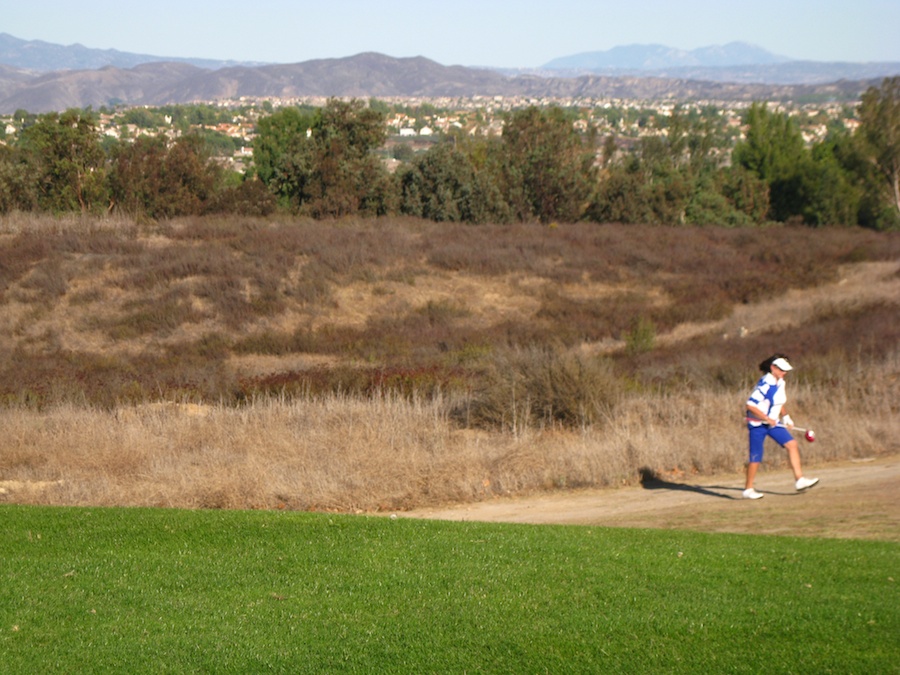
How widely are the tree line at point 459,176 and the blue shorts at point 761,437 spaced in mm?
34666

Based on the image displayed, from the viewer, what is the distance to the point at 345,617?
656 cm

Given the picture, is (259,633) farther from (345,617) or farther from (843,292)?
(843,292)

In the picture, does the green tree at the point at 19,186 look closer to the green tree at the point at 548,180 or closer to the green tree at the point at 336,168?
the green tree at the point at 336,168

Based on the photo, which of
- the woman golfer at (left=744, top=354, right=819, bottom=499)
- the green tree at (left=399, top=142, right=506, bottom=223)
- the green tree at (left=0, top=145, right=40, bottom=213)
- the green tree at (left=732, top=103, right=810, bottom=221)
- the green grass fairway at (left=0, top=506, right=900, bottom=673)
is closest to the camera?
the green grass fairway at (left=0, top=506, right=900, bottom=673)

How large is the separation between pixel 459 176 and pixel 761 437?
35679 millimetres

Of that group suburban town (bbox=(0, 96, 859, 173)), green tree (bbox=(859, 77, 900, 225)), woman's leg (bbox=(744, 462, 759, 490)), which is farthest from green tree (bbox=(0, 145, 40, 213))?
green tree (bbox=(859, 77, 900, 225))

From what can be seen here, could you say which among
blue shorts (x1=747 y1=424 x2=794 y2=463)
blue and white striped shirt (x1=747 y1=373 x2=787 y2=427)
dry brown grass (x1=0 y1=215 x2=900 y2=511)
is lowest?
dry brown grass (x1=0 y1=215 x2=900 y2=511)

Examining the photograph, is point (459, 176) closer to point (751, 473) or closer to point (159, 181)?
point (159, 181)

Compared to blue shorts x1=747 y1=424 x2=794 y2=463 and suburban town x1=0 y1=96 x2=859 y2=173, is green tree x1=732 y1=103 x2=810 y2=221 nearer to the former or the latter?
suburban town x1=0 y1=96 x2=859 y2=173

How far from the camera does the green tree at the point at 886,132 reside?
51875mm

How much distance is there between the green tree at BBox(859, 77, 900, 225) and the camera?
51.9 meters

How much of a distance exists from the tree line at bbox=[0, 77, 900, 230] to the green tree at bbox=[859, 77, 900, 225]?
0.23ft

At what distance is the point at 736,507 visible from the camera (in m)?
10.9

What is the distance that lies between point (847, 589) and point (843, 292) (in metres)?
26.9
